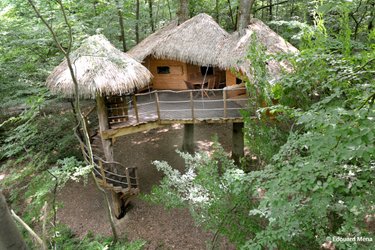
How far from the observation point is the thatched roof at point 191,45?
379 inches

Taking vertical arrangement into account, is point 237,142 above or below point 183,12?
below

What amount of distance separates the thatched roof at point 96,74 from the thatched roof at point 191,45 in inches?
96.0

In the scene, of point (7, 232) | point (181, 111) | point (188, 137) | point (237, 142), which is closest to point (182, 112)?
point (181, 111)

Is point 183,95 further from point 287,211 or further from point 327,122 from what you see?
point 327,122

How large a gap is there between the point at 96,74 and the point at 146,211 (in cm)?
472

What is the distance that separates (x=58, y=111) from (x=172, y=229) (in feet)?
28.9

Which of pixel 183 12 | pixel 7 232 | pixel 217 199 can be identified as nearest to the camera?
pixel 7 232

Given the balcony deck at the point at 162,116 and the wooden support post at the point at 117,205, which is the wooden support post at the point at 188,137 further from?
the wooden support post at the point at 117,205

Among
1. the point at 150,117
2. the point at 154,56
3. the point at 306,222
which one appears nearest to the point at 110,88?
the point at 150,117

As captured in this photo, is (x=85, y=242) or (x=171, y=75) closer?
(x=85, y=242)

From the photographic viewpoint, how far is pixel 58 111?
1313cm

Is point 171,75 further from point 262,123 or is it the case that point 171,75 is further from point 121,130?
point 262,123

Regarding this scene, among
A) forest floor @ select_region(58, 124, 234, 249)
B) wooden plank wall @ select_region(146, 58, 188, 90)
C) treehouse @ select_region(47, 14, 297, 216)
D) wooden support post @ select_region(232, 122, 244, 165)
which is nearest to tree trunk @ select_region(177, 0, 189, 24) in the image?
treehouse @ select_region(47, 14, 297, 216)

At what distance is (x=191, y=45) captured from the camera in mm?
9883
